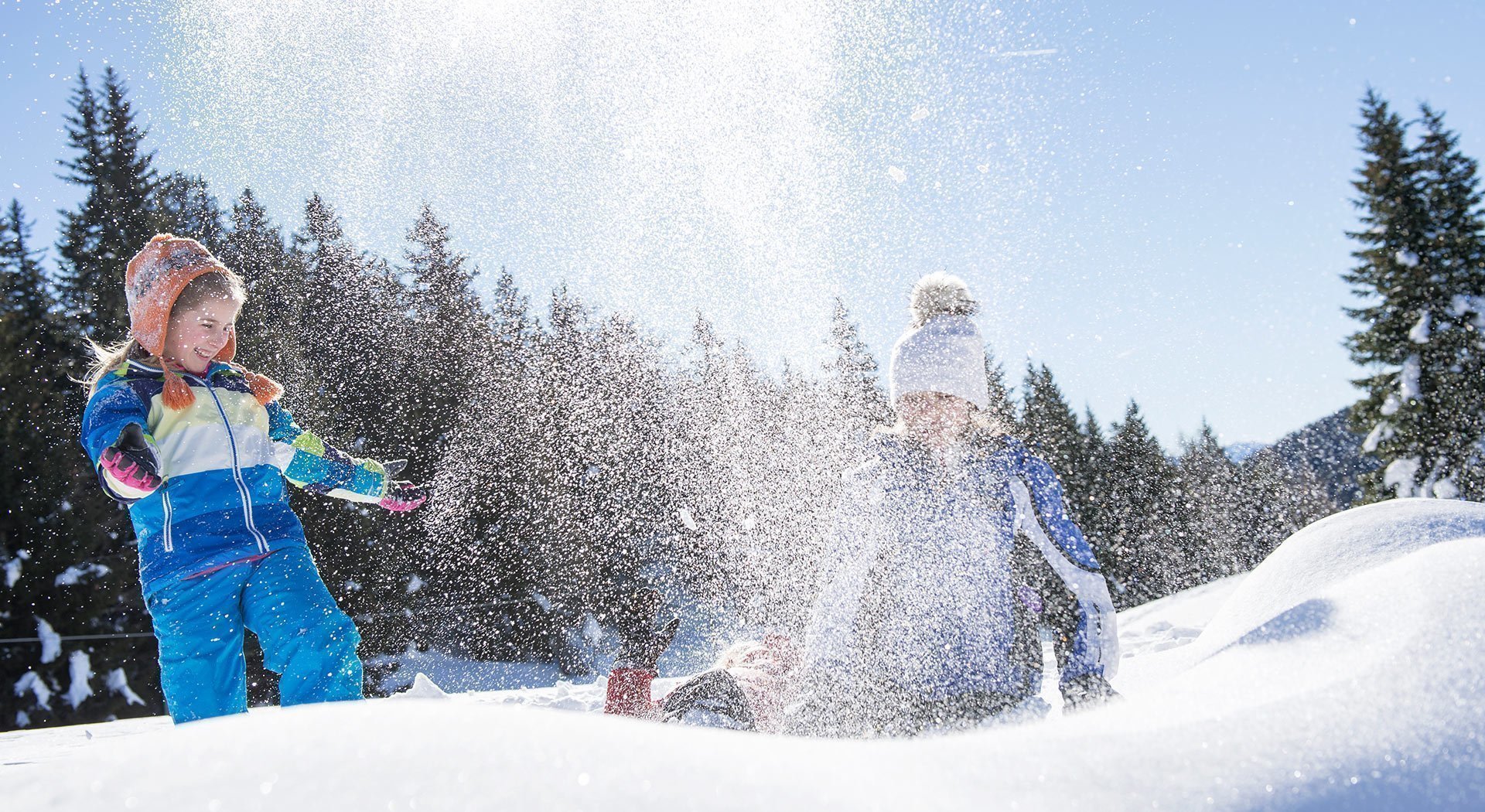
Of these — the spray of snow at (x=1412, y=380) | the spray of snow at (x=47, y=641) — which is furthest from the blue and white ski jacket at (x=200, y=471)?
the spray of snow at (x=1412, y=380)

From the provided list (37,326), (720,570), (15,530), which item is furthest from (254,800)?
(720,570)

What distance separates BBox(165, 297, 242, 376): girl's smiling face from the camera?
2.94 metres

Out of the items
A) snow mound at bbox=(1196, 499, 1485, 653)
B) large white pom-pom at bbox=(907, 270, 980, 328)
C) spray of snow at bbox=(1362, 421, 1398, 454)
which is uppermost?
spray of snow at bbox=(1362, 421, 1398, 454)

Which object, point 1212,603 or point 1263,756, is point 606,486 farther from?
point 1263,756

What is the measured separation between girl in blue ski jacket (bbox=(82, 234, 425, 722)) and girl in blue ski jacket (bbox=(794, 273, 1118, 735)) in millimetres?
1658

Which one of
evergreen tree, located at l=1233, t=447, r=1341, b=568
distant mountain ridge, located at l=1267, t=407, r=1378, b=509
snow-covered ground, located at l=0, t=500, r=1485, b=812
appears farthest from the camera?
distant mountain ridge, located at l=1267, t=407, r=1378, b=509

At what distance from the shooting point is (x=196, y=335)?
297 cm

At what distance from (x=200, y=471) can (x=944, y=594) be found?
2.63 m

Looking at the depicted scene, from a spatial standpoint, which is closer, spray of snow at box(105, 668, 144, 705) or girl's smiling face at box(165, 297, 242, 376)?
girl's smiling face at box(165, 297, 242, 376)

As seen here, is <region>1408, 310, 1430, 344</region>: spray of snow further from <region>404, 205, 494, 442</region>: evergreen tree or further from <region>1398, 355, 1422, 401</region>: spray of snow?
<region>404, 205, 494, 442</region>: evergreen tree

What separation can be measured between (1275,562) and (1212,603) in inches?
234

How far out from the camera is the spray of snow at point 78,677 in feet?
31.8

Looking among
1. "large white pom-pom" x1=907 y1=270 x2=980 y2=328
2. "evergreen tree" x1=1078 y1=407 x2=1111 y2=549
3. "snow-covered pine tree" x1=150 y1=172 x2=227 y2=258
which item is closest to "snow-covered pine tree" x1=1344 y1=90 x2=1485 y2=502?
"evergreen tree" x1=1078 y1=407 x2=1111 y2=549

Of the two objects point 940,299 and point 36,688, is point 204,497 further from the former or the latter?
point 36,688
